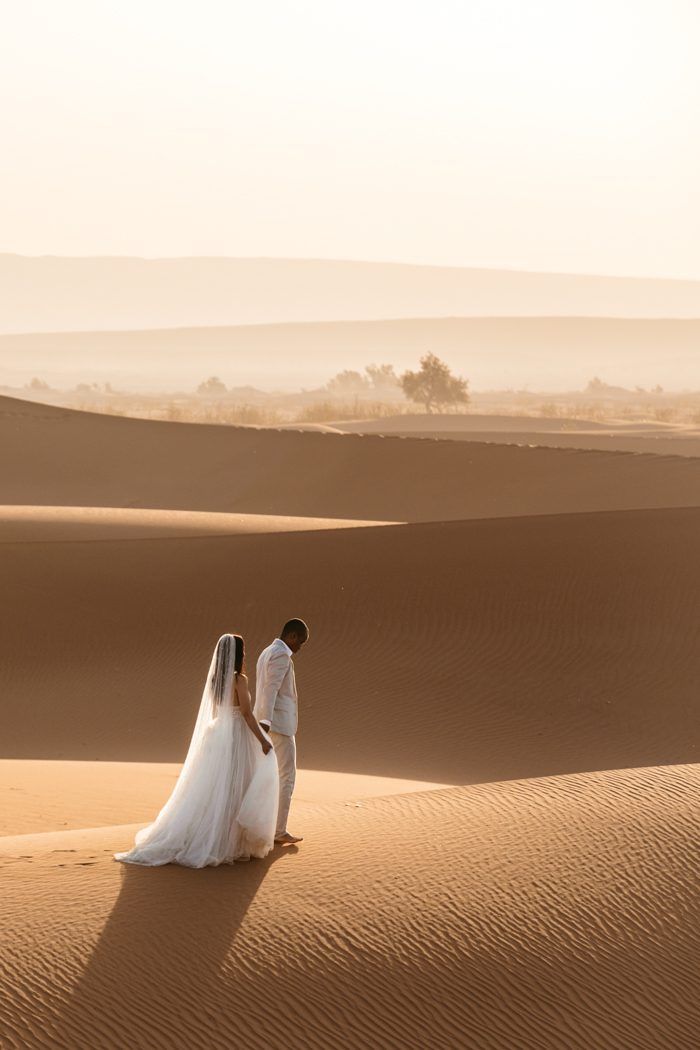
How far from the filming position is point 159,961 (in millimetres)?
6371

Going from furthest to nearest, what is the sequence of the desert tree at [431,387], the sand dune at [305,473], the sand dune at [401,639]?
the desert tree at [431,387], the sand dune at [305,473], the sand dune at [401,639]

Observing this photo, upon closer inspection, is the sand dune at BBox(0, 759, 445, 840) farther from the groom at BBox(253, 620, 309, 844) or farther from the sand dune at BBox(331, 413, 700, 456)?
the sand dune at BBox(331, 413, 700, 456)

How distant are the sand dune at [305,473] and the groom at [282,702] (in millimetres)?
23016

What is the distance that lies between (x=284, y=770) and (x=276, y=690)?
50 centimetres

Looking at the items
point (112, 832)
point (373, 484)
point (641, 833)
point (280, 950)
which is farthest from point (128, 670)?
point (373, 484)

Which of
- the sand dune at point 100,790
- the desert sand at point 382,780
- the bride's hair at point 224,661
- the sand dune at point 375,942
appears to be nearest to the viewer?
the sand dune at point 375,942

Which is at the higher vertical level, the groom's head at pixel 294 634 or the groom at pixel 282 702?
the groom's head at pixel 294 634

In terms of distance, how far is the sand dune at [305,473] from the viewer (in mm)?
33094

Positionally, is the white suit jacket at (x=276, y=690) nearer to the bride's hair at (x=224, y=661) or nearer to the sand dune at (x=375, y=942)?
the bride's hair at (x=224, y=661)

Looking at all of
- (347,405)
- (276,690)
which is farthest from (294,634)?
(347,405)

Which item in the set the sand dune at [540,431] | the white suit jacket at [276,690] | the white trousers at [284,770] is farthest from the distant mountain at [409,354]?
the white suit jacket at [276,690]

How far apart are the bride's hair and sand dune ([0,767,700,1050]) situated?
863mm

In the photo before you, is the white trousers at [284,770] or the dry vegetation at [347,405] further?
the dry vegetation at [347,405]

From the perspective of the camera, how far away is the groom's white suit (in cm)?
779
